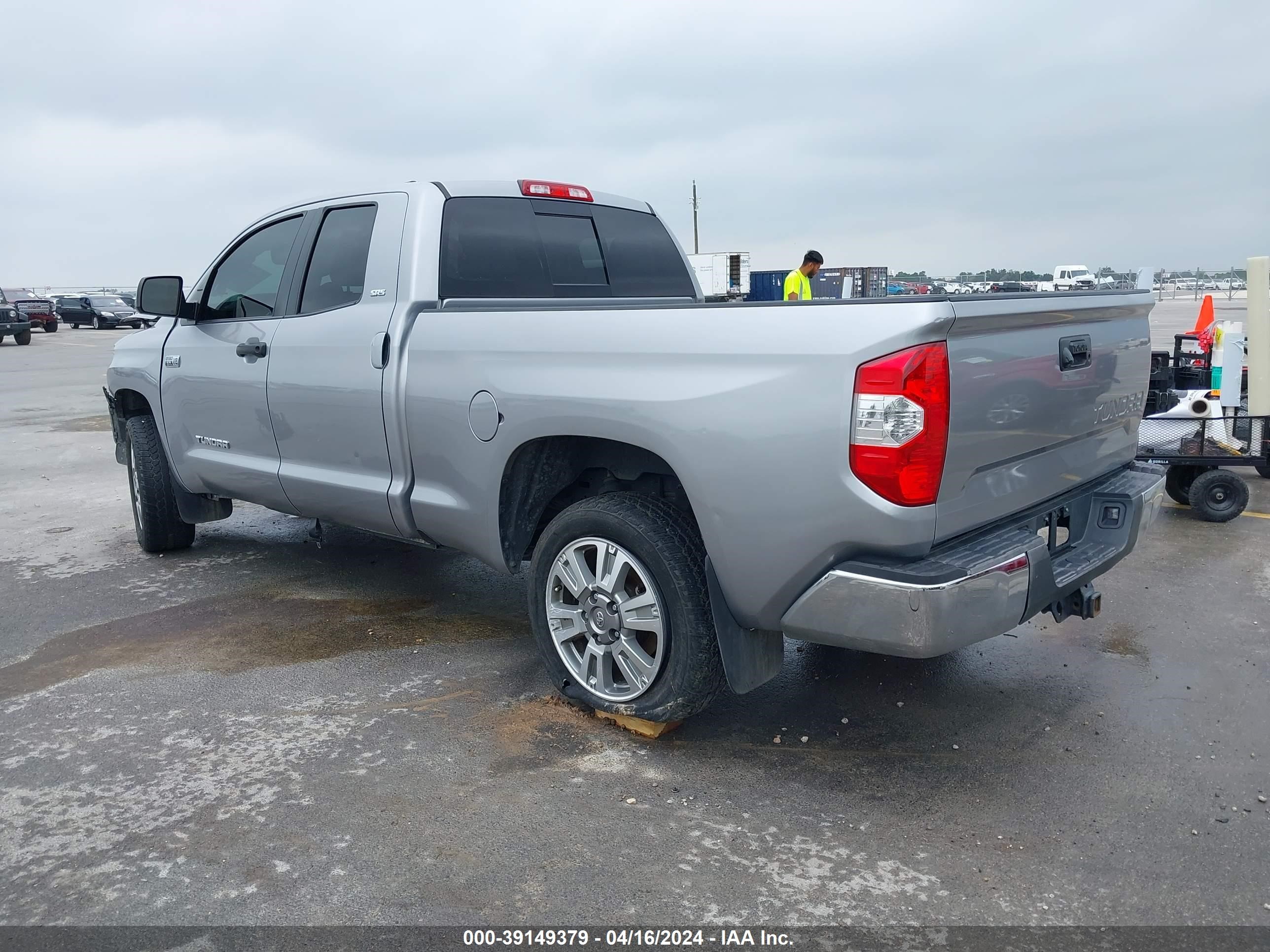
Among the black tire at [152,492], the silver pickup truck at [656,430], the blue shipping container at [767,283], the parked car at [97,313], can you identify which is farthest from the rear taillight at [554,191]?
the parked car at [97,313]

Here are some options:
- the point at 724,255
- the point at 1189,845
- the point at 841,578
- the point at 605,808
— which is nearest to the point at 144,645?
the point at 605,808

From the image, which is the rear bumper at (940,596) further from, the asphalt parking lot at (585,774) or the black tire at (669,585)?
the asphalt parking lot at (585,774)

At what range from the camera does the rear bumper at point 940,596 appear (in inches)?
111

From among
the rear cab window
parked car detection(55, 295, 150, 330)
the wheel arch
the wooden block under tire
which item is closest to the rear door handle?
the rear cab window

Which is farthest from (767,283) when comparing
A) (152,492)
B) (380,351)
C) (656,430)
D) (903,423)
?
(903,423)

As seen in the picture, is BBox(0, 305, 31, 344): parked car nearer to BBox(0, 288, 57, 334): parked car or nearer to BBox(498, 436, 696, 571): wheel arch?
BBox(0, 288, 57, 334): parked car

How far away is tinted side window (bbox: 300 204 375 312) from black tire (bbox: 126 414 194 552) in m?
1.77

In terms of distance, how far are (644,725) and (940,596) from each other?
1.25 meters

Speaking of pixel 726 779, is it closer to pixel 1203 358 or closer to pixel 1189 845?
pixel 1189 845

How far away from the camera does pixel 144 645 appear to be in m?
4.66

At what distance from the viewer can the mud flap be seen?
3270 mm

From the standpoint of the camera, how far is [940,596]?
2.79 metres

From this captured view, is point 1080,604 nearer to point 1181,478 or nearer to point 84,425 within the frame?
point 1181,478

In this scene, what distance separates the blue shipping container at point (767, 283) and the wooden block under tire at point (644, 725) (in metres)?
35.4
